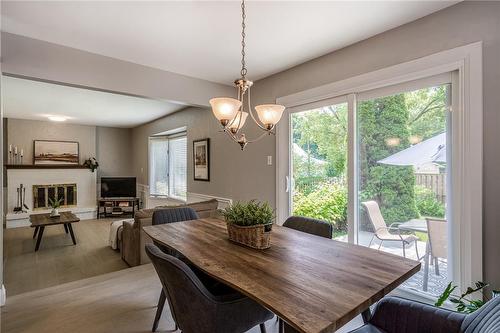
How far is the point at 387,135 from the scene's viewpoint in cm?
232

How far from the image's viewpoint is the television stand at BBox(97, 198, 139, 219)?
682 centimetres

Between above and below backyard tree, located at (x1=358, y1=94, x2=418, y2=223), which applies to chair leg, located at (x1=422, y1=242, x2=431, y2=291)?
below

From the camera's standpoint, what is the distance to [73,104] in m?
4.74

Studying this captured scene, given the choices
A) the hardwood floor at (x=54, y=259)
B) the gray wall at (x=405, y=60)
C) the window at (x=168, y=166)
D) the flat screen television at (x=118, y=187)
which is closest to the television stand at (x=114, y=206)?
the flat screen television at (x=118, y=187)

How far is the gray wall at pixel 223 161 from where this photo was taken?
3.48 m

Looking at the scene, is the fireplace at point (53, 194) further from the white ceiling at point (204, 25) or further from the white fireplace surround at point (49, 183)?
the white ceiling at point (204, 25)

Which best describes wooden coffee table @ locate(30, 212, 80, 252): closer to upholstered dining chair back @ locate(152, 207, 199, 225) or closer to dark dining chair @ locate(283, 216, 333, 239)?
upholstered dining chair back @ locate(152, 207, 199, 225)

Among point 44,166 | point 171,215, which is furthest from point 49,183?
point 171,215

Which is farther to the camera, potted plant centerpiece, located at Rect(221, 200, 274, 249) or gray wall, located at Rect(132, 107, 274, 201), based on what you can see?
gray wall, located at Rect(132, 107, 274, 201)

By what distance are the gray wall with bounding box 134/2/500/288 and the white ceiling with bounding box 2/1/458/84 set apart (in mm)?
103

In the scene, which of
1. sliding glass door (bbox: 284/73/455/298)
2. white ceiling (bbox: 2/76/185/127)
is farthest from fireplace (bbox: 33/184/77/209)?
sliding glass door (bbox: 284/73/455/298)

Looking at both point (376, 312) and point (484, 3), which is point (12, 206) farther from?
point (484, 3)

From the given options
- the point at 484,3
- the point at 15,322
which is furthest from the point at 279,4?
the point at 15,322

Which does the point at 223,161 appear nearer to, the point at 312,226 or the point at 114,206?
the point at 312,226
